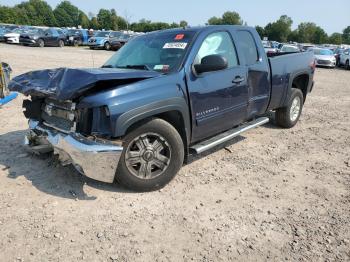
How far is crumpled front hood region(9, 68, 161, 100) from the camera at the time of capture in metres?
3.60

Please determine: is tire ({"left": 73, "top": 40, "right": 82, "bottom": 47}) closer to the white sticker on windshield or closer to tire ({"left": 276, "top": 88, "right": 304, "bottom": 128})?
tire ({"left": 276, "top": 88, "right": 304, "bottom": 128})

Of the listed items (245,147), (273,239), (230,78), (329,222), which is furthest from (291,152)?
(273,239)

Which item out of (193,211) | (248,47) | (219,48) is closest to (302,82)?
(248,47)

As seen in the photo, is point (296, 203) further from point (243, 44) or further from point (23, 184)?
point (23, 184)

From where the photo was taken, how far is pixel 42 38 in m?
30.7

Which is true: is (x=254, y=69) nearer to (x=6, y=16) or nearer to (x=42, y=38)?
(x=42, y=38)

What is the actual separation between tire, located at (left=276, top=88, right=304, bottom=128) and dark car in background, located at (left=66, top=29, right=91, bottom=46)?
105 feet

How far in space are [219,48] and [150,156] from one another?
6.13ft

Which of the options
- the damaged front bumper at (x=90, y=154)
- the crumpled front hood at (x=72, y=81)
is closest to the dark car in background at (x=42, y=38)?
the crumpled front hood at (x=72, y=81)

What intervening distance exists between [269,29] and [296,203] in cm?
8885

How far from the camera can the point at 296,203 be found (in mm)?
4051

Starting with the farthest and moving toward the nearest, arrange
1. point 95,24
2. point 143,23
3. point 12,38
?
1. point 95,24
2. point 143,23
3. point 12,38

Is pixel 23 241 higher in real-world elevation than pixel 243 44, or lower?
lower

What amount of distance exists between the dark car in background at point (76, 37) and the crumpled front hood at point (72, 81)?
33.1 metres
